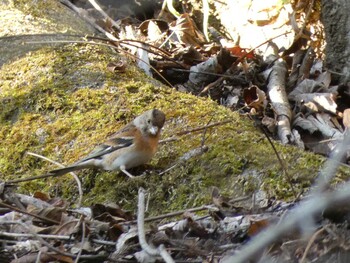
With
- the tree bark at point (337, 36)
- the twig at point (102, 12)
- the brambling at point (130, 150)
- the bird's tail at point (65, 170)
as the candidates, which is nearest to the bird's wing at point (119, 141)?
the brambling at point (130, 150)

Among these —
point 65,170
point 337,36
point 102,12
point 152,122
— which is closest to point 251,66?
point 337,36

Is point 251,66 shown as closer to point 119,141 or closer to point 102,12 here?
point 102,12

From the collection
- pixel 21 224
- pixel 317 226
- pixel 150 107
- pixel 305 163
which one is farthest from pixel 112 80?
pixel 317 226

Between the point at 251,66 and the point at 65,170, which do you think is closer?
the point at 65,170

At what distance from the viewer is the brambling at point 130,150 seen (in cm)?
430

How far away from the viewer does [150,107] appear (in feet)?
16.0

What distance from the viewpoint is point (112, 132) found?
4703mm

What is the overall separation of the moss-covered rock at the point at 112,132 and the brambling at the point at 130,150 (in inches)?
2.6

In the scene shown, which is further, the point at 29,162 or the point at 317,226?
the point at 29,162

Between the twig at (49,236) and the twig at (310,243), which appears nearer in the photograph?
the twig at (310,243)

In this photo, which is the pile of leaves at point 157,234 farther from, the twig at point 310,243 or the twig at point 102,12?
the twig at point 102,12

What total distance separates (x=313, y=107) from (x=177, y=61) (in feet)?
4.41

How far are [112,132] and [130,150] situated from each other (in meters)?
0.33

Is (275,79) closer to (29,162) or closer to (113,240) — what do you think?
(29,162)
